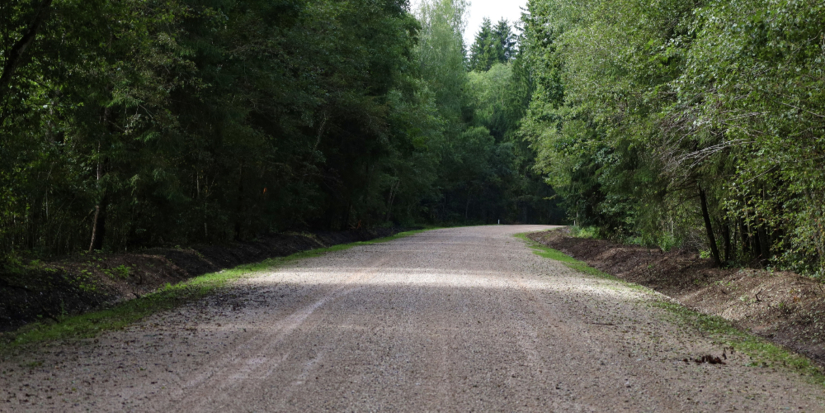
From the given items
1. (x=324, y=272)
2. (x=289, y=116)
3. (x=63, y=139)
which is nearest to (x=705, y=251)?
(x=324, y=272)

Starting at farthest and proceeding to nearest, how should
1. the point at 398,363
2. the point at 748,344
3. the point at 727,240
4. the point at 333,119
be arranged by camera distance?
the point at 333,119, the point at 727,240, the point at 748,344, the point at 398,363

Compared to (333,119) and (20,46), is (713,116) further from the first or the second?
(333,119)

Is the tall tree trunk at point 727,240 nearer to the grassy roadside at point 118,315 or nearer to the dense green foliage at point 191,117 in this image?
the grassy roadside at point 118,315

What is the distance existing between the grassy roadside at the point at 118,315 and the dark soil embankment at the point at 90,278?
289mm

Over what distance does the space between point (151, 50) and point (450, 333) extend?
8.53 m

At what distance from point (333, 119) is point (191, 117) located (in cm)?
1112

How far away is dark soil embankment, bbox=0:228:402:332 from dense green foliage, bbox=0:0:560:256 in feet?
2.96

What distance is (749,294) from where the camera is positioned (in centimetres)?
1005

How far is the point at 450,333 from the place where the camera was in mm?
7578

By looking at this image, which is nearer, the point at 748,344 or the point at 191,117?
the point at 748,344

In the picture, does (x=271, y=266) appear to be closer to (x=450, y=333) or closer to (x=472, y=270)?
(x=472, y=270)

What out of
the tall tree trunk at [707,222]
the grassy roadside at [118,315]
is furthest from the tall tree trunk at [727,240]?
the grassy roadside at [118,315]

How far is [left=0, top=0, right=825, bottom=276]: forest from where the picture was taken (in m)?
7.98

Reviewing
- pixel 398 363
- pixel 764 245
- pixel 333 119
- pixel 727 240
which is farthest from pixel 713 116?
pixel 333 119
